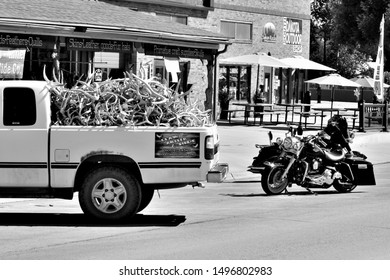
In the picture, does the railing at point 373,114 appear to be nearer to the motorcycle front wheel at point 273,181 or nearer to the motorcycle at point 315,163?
the motorcycle at point 315,163

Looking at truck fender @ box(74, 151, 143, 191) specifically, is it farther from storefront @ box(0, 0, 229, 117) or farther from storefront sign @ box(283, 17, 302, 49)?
storefront sign @ box(283, 17, 302, 49)

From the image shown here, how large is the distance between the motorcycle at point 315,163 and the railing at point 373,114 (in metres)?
16.6

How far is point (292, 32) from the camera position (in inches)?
1987

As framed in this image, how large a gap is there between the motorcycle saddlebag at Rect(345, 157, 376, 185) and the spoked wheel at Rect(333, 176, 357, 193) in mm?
164

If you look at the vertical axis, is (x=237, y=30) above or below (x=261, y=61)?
above

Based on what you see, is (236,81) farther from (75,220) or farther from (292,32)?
(75,220)

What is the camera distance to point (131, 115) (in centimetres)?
1254

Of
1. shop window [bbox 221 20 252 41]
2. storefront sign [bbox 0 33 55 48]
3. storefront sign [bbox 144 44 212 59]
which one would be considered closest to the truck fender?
storefront sign [bbox 0 33 55 48]

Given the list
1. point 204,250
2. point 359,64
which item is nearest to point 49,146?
point 204,250

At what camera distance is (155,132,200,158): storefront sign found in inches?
487

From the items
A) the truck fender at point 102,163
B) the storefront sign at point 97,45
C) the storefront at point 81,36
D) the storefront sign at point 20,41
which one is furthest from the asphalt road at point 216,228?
the storefront sign at point 97,45

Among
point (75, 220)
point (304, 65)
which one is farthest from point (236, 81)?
point (75, 220)

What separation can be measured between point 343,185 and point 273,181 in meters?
1.47

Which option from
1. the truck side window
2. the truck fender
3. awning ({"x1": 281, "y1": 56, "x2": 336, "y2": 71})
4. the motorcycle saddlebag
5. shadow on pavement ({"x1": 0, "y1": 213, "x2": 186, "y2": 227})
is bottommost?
shadow on pavement ({"x1": 0, "y1": 213, "x2": 186, "y2": 227})
